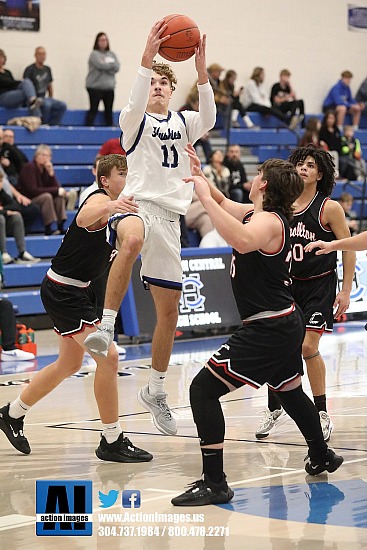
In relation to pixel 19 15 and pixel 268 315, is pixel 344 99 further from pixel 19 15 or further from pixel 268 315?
pixel 268 315

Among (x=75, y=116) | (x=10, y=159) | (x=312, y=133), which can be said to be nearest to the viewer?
(x=10, y=159)

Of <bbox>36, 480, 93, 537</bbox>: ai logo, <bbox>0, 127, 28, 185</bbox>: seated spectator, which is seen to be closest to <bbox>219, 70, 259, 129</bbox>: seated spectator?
<bbox>0, 127, 28, 185</bbox>: seated spectator

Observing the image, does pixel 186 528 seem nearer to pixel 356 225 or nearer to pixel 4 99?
pixel 4 99

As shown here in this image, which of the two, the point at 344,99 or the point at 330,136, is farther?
the point at 344,99

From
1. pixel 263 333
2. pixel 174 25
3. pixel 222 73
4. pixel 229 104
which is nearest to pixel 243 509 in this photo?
pixel 263 333

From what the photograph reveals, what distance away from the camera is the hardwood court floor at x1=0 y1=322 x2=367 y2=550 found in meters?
4.38

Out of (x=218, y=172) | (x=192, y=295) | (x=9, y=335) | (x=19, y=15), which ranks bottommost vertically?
(x=9, y=335)

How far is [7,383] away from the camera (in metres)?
9.15

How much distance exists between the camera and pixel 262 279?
5.05 meters

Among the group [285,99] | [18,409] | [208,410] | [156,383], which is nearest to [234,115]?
[285,99]

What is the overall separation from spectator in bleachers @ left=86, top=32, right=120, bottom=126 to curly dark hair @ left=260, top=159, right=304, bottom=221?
12160mm

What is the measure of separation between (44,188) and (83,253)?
8.19 m

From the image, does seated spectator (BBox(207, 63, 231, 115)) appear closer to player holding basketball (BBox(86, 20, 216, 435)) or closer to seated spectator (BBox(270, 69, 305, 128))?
seated spectator (BBox(270, 69, 305, 128))

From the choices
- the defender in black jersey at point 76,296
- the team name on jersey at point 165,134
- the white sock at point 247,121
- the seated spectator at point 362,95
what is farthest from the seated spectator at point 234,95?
the defender in black jersey at point 76,296
